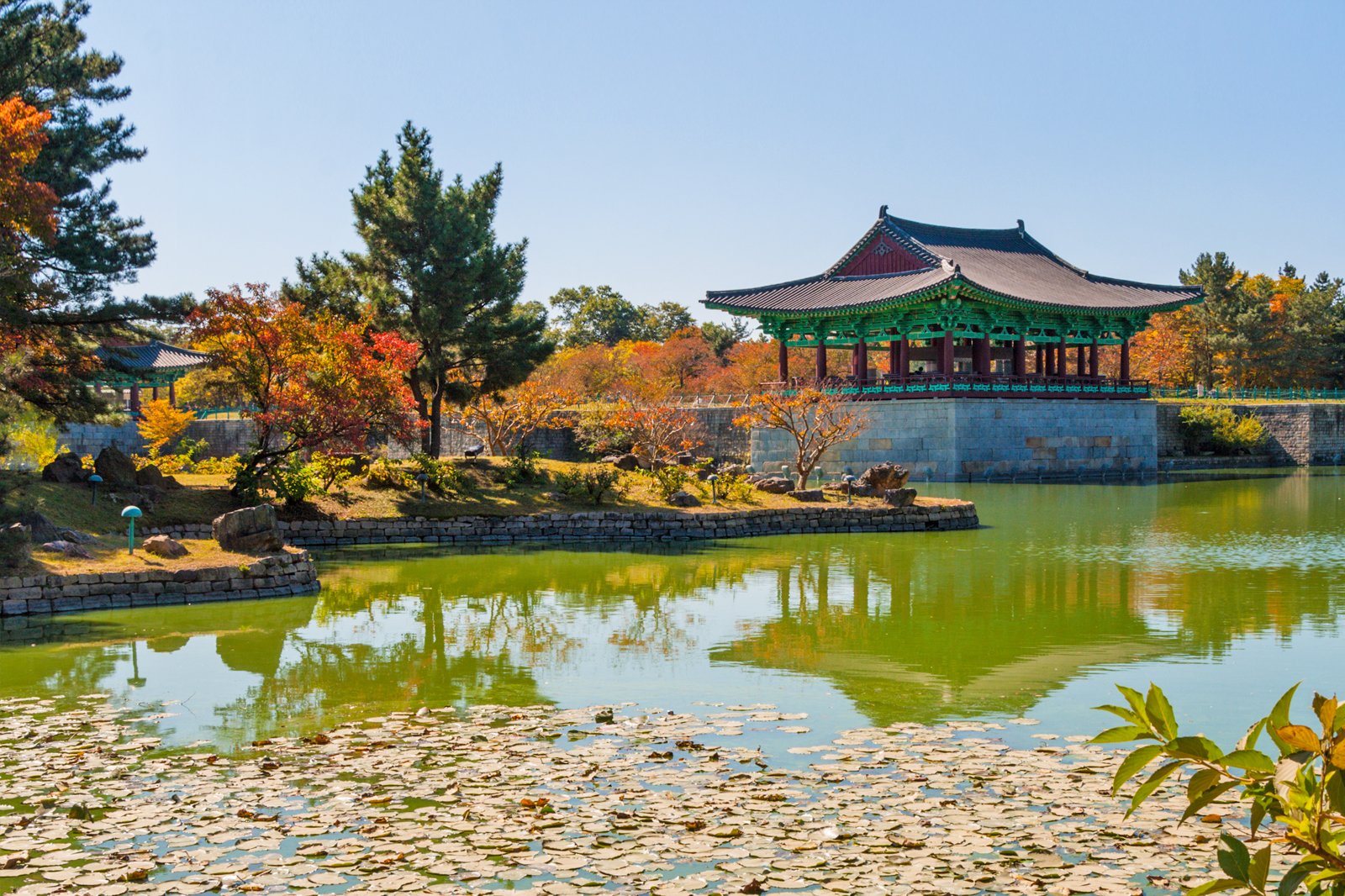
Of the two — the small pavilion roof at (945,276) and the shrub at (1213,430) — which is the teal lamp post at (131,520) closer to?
the small pavilion roof at (945,276)

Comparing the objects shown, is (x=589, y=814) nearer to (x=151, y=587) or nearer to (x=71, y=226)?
(x=151, y=587)

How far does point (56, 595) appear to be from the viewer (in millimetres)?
13312

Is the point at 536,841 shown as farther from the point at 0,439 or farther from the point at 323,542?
the point at 323,542

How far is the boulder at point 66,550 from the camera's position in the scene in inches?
560

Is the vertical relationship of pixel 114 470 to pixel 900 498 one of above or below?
above

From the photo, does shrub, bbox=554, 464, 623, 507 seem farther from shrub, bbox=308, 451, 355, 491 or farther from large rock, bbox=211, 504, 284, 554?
large rock, bbox=211, 504, 284, 554

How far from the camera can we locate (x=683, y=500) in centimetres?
2194

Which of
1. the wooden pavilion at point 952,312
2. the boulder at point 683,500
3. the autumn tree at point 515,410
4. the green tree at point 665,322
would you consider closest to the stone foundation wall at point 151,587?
the boulder at point 683,500

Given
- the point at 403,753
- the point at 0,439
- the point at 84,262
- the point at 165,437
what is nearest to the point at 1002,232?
the point at 165,437

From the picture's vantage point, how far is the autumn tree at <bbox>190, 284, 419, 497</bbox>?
19141 mm

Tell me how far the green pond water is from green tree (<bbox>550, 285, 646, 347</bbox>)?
49.9 m

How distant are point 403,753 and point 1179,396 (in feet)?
149

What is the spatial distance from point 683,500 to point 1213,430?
28.6m

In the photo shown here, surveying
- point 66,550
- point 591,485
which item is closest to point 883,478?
point 591,485
